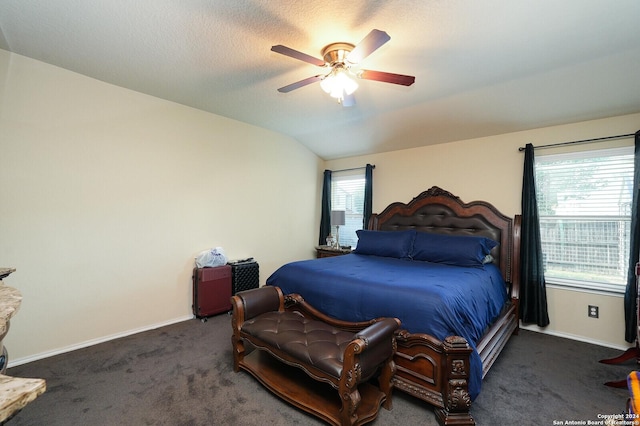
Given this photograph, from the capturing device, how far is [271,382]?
6.96ft

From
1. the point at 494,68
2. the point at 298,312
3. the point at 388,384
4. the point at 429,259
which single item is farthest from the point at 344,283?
the point at 494,68

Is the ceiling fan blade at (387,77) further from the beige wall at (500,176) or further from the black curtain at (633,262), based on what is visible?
the black curtain at (633,262)

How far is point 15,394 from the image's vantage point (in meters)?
0.68

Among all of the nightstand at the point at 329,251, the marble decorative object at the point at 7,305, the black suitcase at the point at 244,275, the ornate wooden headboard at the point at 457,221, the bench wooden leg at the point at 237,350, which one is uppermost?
the ornate wooden headboard at the point at 457,221

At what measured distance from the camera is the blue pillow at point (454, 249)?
313cm

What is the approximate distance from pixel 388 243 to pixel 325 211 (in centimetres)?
184

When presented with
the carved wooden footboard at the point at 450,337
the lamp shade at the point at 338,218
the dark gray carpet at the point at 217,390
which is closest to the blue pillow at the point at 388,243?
the carved wooden footboard at the point at 450,337

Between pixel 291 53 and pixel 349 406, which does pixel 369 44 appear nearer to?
pixel 291 53

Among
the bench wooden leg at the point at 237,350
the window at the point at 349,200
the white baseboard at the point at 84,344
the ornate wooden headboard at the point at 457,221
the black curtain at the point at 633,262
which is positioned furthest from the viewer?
the window at the point at 349,200

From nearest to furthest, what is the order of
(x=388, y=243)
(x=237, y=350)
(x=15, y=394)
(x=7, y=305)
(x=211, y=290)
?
(x=15, y=394) → (x=7, y=305) → (x=237, y=350) → (x=211, y=290) → (x=388, y=243)

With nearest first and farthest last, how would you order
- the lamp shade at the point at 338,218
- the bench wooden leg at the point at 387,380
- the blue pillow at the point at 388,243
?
the bench wooden leg at the point at 387,380 < the blue pillow at the point at 388,243 < the lamp shade at the point at 338,218

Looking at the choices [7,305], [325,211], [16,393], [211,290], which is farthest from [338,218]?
[16,393]

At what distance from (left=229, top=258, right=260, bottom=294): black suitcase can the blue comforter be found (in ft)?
3.11

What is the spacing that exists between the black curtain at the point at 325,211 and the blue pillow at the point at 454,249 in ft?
6.75
